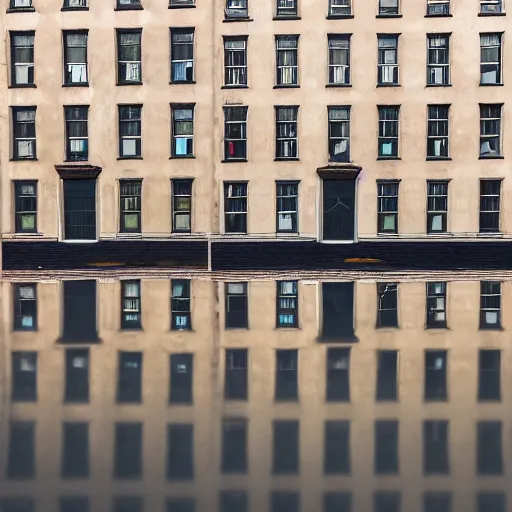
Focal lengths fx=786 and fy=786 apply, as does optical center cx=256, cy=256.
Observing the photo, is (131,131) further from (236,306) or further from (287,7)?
(236,306)

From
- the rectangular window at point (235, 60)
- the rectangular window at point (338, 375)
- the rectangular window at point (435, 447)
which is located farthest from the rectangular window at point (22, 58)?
the rectangular window at point (435, 447)

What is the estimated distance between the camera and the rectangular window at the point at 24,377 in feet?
26.8

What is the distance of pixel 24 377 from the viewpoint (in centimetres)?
920

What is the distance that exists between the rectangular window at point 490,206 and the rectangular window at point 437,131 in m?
2.06

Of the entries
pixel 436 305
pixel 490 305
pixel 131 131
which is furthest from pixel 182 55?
pixel 490 305

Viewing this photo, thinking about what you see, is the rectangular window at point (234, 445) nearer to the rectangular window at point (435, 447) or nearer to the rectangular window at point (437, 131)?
the rectangular window at point (435, 447)

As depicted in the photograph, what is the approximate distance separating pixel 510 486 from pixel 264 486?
1699mm

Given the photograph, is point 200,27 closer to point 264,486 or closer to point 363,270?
point 363,270

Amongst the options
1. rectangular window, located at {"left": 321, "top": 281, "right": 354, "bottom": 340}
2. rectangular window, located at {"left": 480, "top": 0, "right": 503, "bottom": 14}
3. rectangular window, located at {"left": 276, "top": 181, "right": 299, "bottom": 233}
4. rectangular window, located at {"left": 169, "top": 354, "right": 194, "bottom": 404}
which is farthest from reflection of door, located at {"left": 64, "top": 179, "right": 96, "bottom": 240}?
rectangular window, located at {"left": 169, "top": 354, "right": 194, "bottom": 404}

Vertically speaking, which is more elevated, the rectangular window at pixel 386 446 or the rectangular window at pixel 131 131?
the rectangular window at pixel 131 131

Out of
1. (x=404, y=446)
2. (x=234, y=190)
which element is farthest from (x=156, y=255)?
(x=404, y=446)

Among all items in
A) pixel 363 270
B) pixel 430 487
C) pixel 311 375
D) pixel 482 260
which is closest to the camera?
pixel 430 487

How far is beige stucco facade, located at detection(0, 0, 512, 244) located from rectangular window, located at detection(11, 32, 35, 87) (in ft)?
1.03

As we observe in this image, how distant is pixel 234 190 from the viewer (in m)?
31.4
